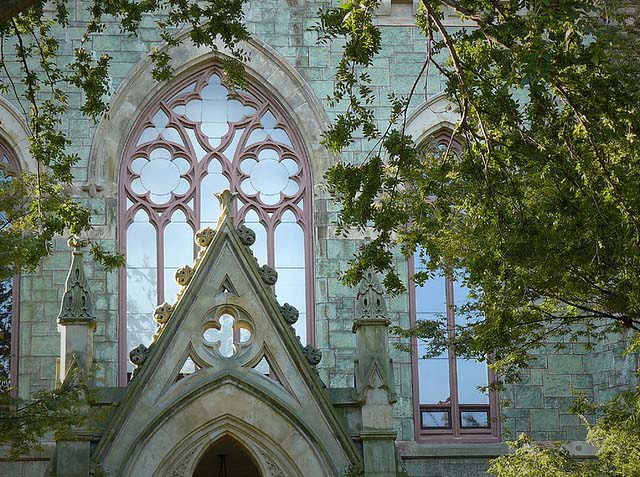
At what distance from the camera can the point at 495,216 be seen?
13477 mm

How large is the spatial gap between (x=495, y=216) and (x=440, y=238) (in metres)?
2.30

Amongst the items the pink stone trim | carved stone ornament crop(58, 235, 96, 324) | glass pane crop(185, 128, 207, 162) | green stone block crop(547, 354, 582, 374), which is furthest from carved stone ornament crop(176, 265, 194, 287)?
green stone block crop(547, 354, 582, 374)

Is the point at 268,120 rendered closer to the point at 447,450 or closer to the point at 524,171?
the point at 447,450

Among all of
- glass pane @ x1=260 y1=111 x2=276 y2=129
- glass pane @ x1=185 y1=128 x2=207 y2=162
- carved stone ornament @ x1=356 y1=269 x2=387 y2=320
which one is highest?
glass pane @ x1=260 y1=111 x2=276 y2=129

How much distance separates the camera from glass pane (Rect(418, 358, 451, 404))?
1897 centimetres

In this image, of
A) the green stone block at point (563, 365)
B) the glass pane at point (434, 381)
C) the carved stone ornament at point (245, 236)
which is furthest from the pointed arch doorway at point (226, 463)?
the green stone block at point (563, 365)

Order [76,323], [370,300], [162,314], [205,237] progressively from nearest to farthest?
[76,323], [162,314], [370,300], [205,237]

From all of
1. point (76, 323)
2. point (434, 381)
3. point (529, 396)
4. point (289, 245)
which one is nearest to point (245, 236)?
point (76, 323)

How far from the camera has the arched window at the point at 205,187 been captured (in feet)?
62.5

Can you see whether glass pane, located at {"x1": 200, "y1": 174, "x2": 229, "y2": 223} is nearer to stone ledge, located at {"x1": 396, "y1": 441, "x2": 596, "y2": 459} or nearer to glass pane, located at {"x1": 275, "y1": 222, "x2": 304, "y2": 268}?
glass pane, located at {"x1": 275, "y1": 222, "x2": 304, "y2": 268}

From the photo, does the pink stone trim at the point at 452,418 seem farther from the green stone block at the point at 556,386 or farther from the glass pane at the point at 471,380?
the green stone block at the point at 556,386

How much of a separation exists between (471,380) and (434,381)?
0.52m

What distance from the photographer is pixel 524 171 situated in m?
14.7

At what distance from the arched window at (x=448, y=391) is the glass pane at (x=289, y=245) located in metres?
1.55
